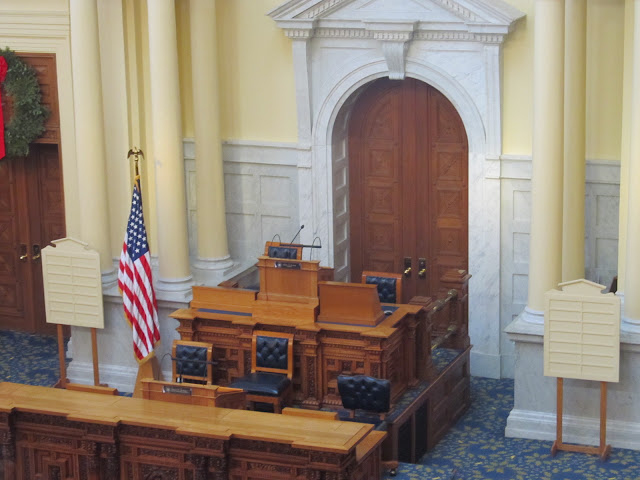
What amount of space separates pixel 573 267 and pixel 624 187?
0.94 metres

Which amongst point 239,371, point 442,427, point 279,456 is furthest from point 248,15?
point 279,456

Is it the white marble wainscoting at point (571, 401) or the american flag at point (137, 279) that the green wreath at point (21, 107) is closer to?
the american flag at point (137, 279)

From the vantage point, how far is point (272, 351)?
13.5 meters

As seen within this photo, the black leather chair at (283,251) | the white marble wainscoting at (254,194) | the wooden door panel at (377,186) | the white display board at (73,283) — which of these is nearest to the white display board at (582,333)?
the black leather chair at (283,251)

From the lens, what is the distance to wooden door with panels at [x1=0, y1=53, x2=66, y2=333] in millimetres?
16469

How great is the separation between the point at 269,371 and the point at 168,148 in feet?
9.29

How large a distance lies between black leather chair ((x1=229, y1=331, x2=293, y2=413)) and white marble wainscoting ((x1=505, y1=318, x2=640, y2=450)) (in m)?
2.18

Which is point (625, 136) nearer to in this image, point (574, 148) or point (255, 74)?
point (574, 148)

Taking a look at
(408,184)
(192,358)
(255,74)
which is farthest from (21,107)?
(408,184)

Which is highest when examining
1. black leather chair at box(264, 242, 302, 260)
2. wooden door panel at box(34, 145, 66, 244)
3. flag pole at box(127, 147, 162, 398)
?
wooden door panel at box(34, 145, 66, 244)

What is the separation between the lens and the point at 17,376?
15.6m

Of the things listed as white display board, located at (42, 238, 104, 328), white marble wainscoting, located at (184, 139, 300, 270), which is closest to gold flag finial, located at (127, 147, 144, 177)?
white marble wainscoting, located at (184, 139, 300, 270)

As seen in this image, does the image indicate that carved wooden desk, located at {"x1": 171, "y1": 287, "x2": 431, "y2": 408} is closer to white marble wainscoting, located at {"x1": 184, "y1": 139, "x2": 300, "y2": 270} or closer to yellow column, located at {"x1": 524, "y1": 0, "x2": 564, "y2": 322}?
yellow column, located at {"x1": 524, "y1": 0, "x2": 564, "y2": 322}

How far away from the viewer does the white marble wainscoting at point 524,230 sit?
45.6 ft
